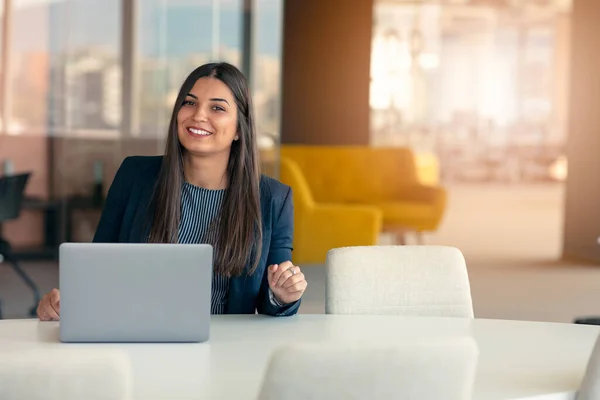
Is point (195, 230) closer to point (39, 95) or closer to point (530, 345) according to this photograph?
point (530, 345)

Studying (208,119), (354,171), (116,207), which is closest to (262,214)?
(208,119)

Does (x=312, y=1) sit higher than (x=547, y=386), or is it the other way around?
(x=312, y=1)

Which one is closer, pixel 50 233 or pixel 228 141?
pixel 228 141

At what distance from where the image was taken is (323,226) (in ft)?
24.9

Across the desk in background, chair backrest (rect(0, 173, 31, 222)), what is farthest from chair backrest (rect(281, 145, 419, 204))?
chair backrest (rect(0, 173, 31, 222))

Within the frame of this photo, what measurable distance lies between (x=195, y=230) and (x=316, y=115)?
6.09m

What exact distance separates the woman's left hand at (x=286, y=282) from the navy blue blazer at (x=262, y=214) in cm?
22

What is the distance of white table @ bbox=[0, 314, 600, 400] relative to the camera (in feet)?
5.96

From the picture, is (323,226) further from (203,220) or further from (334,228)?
(203,220)

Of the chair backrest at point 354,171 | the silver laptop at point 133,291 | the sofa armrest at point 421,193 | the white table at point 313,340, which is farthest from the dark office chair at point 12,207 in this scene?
the silver laptop at point 133,291

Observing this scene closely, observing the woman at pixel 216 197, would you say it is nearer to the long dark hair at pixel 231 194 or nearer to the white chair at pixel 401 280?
the long dark hair at pixel 231 194

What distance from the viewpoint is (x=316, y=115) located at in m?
8.75

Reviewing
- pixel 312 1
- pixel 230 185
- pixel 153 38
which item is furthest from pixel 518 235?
pixel 230 185

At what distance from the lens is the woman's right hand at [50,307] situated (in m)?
2.30
